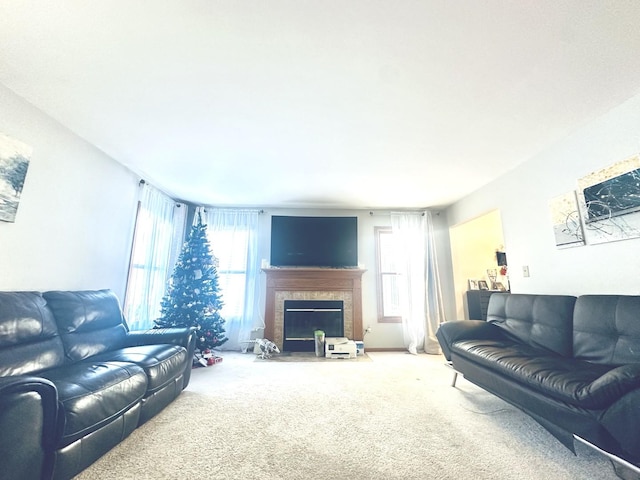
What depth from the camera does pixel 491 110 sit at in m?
2.07

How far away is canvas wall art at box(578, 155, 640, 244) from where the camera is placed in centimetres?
194

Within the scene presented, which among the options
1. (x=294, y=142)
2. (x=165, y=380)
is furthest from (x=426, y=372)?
(x=294, y=142)

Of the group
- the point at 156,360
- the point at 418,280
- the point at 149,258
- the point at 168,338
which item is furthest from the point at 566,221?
the point at 149,258

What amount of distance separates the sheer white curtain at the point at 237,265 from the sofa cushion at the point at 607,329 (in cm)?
394

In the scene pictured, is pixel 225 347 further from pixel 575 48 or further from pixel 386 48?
pixel 575 48

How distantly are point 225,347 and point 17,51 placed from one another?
4.01 metres

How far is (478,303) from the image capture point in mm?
4188

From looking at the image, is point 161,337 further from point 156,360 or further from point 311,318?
point 311,318

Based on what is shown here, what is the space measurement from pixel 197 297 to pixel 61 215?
177 centimetres

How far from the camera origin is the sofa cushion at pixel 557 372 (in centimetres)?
127

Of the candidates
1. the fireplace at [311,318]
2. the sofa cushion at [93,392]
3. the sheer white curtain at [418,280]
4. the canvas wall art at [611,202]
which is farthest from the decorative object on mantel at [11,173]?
the canvas wall art at [611,202]

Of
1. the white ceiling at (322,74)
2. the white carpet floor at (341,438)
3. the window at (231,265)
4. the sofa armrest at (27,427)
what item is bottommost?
the white carpet floor at (341,438)

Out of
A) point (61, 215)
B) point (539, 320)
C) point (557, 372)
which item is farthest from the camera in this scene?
point (61, 215)

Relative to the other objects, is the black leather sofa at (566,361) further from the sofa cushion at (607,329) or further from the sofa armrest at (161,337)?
the sofa armrest at (161,337)
